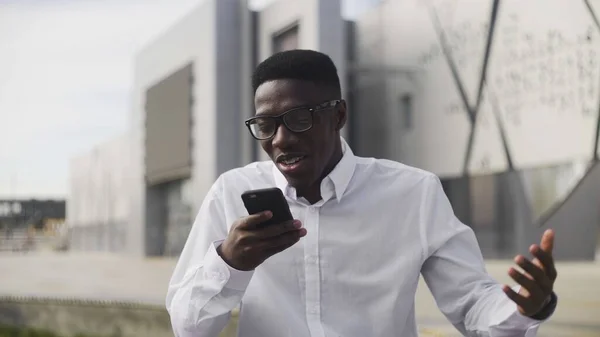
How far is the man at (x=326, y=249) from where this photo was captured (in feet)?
5.02

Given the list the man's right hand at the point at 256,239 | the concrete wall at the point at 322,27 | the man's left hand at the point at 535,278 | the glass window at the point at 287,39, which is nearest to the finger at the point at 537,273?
the man's left hand at the point at 535,278

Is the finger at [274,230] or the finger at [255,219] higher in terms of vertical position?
the finger at [255,219]

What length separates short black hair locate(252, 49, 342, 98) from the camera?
1.59 m

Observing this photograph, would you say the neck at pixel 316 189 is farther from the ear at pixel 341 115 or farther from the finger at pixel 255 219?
the finger at pixel 255 219

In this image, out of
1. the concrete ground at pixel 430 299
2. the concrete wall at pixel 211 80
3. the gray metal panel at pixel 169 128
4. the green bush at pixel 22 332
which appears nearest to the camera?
the green bush at pixel 22 332

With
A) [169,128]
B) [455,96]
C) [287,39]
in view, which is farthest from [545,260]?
[169,128]

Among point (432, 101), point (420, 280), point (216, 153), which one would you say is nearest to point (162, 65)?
point (216, 153)

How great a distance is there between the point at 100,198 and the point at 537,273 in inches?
1517

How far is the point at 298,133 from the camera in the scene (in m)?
1.56

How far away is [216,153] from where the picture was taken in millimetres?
20281

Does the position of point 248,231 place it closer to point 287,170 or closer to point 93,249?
point 287,170

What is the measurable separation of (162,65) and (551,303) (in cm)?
2458

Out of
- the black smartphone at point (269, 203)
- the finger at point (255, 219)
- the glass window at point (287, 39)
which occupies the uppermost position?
the glass window at point (287, 39)

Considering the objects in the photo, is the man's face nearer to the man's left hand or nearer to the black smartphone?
the black smartphone
